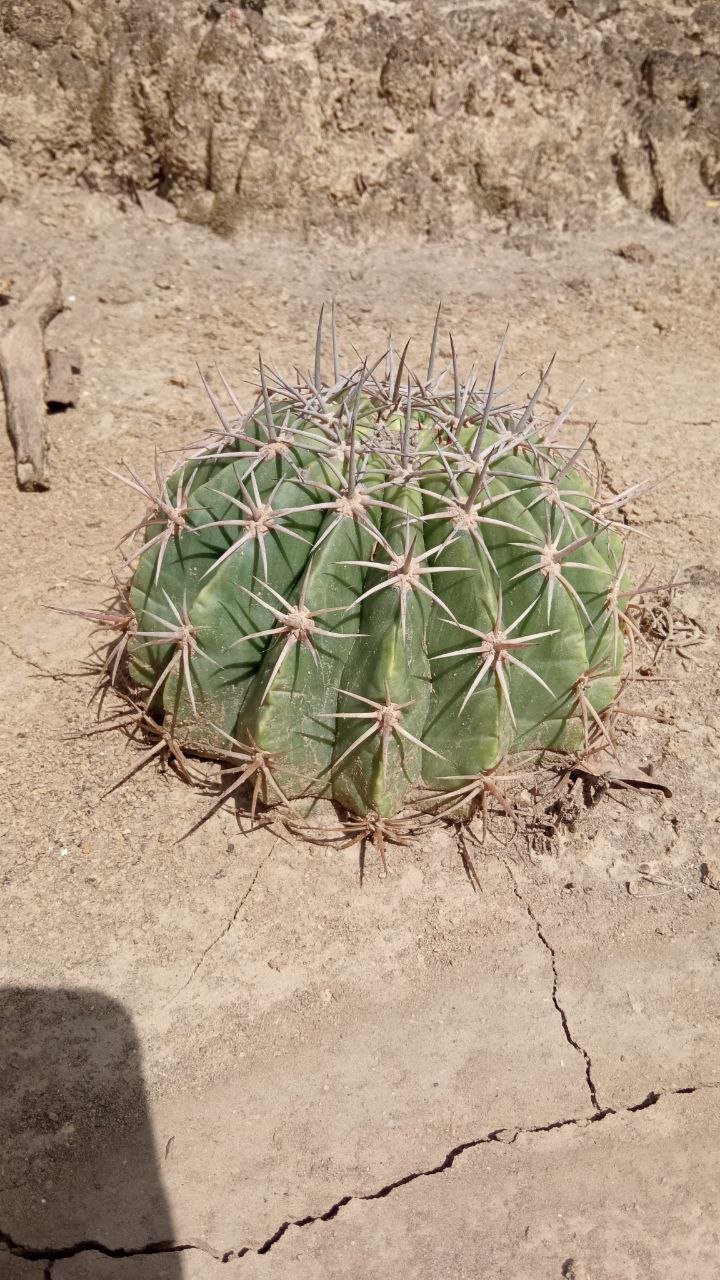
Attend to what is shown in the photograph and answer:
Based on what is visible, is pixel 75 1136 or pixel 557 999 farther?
pixel 557 999

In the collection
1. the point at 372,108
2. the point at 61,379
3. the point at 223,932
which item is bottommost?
the point at 223,932

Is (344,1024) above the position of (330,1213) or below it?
above

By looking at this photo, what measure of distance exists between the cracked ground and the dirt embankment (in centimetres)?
327

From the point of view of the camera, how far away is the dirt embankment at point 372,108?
5.60 meters

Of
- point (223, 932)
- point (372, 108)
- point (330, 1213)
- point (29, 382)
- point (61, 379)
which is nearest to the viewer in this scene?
point (330, 1213)

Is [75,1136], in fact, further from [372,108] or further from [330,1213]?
[372,108]

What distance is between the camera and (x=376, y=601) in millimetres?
2562

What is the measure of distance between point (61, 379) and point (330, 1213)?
3966 millimetres

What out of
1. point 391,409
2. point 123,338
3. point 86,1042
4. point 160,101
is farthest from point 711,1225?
point 160,101

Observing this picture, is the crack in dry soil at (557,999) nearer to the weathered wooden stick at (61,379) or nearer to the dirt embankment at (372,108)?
the weathered wooden stick at (61,379)

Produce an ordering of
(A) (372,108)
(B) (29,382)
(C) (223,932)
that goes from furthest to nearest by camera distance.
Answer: (A) (372,108) → (B) (29,382) → (C) (223,932)

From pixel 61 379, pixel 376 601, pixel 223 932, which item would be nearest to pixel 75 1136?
pixel 223 932

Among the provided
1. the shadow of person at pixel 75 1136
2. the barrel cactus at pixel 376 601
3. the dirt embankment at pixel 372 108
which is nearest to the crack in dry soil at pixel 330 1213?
the shadow of person at pixel 75 1136

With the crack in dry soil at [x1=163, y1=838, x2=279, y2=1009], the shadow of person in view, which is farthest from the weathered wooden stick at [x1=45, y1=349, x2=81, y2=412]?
the shadow of person
